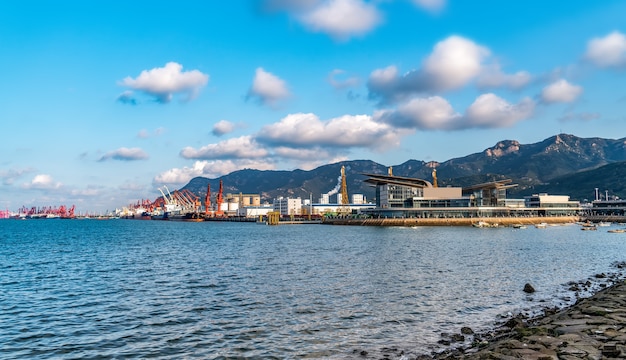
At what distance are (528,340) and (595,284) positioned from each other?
938 inches

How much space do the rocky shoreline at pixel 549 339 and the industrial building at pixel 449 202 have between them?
14167 centimetres

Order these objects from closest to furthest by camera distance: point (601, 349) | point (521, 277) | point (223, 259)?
point (601, 349), point (521, 277), point (223, 259)

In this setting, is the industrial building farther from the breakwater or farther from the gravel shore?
the gravel shore

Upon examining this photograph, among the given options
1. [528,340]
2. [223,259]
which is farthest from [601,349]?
[223,259]

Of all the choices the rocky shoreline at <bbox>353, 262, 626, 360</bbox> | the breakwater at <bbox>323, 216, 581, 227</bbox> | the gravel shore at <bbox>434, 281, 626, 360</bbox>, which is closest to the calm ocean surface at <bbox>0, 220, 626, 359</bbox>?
the rocky shoreline at <bbox>353, 262, 626, 360</bbox>

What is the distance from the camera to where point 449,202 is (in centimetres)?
16700

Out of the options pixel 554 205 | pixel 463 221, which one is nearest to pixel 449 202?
pixel 463 221

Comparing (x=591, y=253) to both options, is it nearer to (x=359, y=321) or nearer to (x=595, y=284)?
(x=595, y=284)

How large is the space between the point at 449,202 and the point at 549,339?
156132 mm

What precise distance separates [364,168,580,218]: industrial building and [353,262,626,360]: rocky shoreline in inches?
5578

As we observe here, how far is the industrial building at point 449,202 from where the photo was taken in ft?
534

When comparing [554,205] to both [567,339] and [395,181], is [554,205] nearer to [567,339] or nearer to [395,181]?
[395,181]

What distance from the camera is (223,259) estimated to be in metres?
54.8

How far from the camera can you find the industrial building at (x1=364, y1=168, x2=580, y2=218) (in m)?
163
